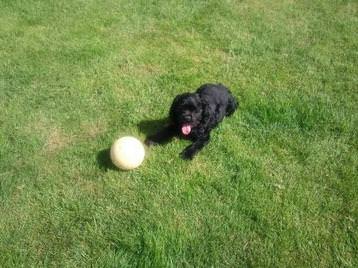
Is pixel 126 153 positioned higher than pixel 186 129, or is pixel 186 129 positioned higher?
pixel 186 129

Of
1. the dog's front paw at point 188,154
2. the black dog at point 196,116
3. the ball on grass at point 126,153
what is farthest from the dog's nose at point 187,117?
the ball on grass at point 126,153

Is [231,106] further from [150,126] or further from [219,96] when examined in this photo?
[150,126]

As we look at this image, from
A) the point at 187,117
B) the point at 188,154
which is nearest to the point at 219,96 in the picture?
the point at 187,117

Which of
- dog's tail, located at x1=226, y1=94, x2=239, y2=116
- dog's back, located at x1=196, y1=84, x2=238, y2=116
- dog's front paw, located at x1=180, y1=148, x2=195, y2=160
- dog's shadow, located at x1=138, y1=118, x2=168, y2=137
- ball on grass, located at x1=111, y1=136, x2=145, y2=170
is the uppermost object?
dog's back, located at x1=196, y1=84, x2=238, y2=116

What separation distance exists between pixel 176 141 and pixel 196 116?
23.4 inches

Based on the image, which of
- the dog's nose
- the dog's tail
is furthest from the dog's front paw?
the dog's tail

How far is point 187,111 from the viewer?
4812 mm

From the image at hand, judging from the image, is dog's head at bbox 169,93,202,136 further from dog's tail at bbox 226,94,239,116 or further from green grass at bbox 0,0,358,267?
dog's tail at bbox 226,94,239,116

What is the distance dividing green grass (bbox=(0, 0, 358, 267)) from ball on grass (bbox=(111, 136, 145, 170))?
0.74ft

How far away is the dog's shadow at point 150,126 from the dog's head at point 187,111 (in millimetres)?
625

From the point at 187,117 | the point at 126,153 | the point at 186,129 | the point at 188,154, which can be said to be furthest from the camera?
the point at 188,154

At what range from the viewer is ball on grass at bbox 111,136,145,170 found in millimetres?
4625

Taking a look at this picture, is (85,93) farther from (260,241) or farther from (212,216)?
(260,241)

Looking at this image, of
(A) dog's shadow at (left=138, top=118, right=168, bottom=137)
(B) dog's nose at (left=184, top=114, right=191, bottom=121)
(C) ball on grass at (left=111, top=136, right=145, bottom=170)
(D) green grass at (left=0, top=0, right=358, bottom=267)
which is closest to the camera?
(D) green grass at (left=0, top=0, right=358, bottom=267)
